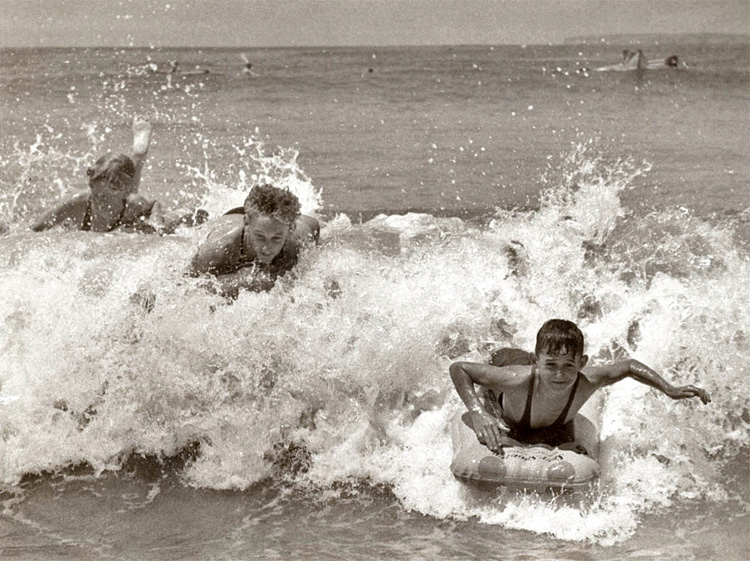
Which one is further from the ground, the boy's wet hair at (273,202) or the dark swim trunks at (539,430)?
the boy's wet hair at (273,202)

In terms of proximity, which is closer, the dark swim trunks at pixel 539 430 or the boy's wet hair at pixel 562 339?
the boy's wet hair at pixel 562 339

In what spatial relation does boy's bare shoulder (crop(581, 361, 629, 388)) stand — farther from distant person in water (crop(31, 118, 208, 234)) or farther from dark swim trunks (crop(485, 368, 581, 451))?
distant person in water (crop(31, 118, 208, 234))

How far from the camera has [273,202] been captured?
158 inches

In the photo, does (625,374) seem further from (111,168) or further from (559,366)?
(111,168)

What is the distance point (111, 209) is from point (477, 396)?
9.81ft

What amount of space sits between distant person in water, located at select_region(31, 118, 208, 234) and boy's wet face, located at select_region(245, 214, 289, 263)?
4.51ft

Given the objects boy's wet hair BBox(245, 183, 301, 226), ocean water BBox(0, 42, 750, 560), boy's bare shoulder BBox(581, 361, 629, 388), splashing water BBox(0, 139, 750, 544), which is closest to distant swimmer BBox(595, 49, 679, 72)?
ocean water BBox(0, 42, 750, 560)

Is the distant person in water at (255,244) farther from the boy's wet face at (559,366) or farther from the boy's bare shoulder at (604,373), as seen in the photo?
the boy's bare shoulder at (604,373)

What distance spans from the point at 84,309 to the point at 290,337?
1099 millimetres

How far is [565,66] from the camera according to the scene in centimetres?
1302

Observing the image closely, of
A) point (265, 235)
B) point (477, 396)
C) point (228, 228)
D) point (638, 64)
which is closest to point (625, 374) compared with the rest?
point (477, 396)

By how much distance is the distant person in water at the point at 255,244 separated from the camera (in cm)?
402

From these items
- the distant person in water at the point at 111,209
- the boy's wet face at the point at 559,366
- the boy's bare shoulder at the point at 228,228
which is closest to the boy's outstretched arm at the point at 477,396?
the boy's wet face at the point at 559,366

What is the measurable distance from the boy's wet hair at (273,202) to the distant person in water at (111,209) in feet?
4.96
